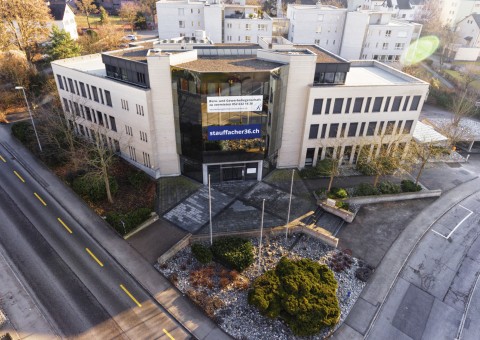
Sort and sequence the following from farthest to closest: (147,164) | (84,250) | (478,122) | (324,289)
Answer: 1. (478,122)
2. (147,164)
3. (84,250)
4. (324,289)

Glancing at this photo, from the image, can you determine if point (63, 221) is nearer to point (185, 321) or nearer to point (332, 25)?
point (185, 321)

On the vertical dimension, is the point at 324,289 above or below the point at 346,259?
above

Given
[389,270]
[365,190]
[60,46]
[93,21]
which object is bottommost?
[389,270]

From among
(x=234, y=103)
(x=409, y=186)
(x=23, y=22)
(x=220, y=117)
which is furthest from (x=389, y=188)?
(x=23, y=22)

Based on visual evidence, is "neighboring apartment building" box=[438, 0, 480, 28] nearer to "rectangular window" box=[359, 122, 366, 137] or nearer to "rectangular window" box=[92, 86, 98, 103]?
"rectangular window" box=[359, 122, 366, 137]

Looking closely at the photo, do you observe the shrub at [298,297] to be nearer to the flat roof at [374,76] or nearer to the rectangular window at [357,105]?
the rectangular window at [357,105]

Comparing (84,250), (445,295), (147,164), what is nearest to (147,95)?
(147,164)

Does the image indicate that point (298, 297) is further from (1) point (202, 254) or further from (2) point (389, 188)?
(2) point (389, 188)
